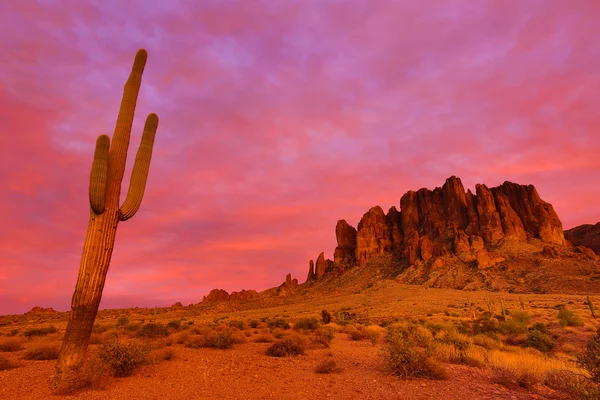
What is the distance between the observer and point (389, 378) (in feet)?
28.6

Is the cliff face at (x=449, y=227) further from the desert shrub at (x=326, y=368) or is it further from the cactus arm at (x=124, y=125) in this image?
the cactus arm at (x=124, y=125)

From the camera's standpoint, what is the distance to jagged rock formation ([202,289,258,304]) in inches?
3083

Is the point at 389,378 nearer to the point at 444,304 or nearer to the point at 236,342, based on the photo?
the point at 236,342

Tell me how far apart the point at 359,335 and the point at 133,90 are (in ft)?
50.9

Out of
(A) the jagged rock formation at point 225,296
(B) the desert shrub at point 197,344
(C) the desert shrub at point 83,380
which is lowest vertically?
(C) the desert shrub at point 83,380

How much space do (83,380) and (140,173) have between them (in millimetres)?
5263

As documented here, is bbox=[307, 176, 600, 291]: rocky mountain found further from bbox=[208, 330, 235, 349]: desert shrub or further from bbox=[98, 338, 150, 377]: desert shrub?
bbox=[98, 338, 150, 377]: desert shrub

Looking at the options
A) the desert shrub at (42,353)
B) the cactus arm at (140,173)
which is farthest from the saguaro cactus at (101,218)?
the desert shrub at (42,353)

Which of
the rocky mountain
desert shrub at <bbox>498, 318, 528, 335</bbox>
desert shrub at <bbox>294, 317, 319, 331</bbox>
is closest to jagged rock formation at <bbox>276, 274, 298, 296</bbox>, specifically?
the rocky mountain

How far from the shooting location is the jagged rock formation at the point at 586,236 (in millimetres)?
84819

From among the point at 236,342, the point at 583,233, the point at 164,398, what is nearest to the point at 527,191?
the point at 583,233

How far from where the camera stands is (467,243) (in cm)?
7456

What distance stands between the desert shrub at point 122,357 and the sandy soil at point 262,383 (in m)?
0.26

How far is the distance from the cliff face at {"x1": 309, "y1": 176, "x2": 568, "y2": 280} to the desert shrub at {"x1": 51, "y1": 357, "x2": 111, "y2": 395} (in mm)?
71784
